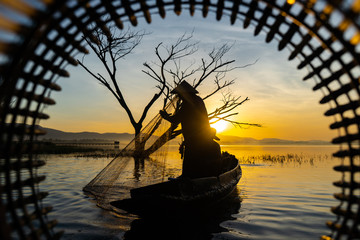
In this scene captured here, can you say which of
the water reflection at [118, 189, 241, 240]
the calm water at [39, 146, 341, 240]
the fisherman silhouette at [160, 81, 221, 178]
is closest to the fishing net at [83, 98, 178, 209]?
the calm water at [39, 146, 341, 240]

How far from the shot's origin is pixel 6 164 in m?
3.06

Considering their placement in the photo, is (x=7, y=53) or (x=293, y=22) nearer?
(x=7, y=53)

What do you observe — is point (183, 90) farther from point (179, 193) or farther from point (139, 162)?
point (139, 162)

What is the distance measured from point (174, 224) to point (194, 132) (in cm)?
209

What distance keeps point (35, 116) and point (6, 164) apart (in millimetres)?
721

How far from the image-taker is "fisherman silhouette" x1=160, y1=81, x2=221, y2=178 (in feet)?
20.3

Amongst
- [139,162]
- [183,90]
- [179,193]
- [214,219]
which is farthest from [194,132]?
[139,162]

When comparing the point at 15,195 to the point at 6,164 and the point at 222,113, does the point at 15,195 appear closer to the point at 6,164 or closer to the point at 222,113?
the point at 6,164

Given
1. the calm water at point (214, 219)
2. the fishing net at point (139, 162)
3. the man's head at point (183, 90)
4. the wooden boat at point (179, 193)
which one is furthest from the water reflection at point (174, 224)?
the man's head at point (183, 90)

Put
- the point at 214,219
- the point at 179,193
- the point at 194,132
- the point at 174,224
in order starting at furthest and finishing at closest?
the point at 194,132
the point at 214,219
the point at 174,224
the point at 179,193

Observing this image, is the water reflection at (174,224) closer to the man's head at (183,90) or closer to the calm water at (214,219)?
the calm water at (214,219)

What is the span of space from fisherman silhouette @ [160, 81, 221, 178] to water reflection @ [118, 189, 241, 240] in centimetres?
107

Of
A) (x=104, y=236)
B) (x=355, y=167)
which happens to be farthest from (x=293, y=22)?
(x=104, y=236)

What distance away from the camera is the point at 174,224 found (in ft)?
17.8
